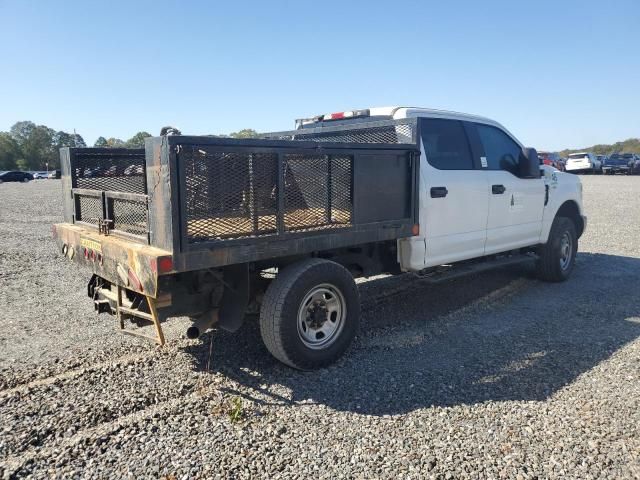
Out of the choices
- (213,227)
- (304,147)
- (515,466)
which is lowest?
(515,466)

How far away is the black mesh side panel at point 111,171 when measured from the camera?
4824 millimetres

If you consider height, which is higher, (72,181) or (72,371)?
(72,181)

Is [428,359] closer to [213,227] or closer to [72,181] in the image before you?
[213,227]

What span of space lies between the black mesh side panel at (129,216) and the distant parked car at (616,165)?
140 ft

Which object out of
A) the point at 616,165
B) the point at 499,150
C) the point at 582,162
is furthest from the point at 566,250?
the point at 616,165

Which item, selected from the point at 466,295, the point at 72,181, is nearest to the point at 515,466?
the point at 466,295

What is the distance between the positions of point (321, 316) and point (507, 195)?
3.10 m

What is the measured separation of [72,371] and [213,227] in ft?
5.67

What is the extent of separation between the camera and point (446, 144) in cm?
546

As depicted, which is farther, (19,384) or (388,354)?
(388,354)

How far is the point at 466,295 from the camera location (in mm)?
6469

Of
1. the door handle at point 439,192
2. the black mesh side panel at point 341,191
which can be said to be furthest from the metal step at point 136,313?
the door handle at point 439,192

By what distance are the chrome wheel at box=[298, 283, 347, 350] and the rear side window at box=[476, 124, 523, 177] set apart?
2.76m

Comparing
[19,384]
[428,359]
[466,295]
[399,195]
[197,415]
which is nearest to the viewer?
[197,415]
